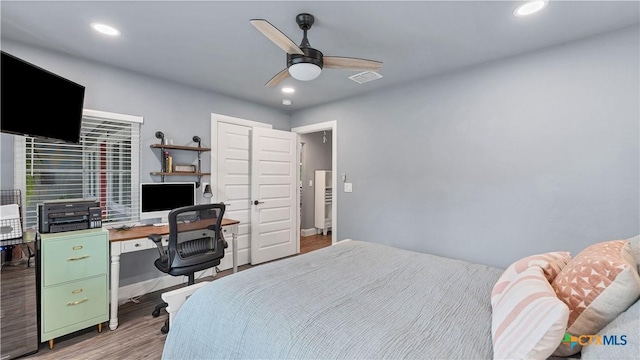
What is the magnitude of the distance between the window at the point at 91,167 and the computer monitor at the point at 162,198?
286mm

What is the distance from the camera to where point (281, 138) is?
432 centimetres

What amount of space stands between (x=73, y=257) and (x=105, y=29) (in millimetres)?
1794

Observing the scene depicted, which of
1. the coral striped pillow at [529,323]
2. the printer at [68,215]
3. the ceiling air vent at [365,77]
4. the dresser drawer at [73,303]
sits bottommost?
the dresser drawer at [73,303]

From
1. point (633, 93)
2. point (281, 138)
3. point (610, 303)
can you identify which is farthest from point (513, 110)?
point (281, 138)

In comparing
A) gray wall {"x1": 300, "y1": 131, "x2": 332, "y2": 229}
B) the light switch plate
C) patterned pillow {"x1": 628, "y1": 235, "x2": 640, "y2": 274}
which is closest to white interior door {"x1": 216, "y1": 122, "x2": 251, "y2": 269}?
the light switch plate

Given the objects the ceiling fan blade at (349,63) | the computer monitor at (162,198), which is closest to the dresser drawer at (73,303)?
the computer monitor at (162,198)

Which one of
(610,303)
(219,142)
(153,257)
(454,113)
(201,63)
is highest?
(201,63)

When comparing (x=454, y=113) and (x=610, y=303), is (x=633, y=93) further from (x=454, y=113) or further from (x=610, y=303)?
(x=610, y=303)

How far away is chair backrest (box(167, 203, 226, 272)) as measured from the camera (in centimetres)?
235

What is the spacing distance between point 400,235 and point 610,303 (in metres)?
2.55

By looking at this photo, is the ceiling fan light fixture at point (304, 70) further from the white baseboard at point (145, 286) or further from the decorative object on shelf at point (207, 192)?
the white baseboard at point (145, 286)

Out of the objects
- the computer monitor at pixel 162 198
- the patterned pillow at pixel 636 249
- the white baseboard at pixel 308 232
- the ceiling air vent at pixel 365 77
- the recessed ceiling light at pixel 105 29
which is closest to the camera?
the patterned pillow at pixel 636 249

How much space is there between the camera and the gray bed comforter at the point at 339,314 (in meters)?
1.01

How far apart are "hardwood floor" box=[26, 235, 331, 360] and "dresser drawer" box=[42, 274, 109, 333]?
0.15 meters
